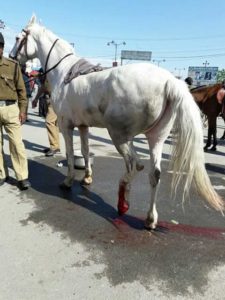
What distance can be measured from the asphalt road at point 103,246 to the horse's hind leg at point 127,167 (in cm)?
19

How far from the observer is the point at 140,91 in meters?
3.36

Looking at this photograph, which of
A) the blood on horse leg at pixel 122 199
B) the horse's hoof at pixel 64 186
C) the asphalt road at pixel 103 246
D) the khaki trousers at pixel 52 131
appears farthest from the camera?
the khaki trousers at pixel 52 131

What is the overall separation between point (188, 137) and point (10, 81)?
264cm

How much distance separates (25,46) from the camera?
16.5 ft

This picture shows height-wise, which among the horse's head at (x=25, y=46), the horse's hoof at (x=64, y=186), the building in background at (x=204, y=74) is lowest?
the building in background at (x=204, y=74)

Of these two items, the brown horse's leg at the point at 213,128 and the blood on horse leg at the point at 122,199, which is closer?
the blood on horse leg at the point at 122,199

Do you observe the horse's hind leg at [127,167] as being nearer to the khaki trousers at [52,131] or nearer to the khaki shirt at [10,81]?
the khaki shirt at [10,81]

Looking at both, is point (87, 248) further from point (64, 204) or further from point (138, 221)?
point (64, 204)

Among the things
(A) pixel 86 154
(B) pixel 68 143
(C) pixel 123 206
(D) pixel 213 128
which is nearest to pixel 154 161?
(C) pixel 123 206

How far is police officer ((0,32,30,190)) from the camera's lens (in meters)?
4.59

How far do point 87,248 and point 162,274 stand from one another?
0.79 m

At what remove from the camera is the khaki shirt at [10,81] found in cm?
457

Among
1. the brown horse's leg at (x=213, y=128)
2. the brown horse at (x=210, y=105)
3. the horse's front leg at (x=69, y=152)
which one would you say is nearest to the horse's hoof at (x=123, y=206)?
the horse's front leg at (x=69, y=152)

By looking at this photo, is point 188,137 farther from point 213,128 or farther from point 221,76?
point 221,76
